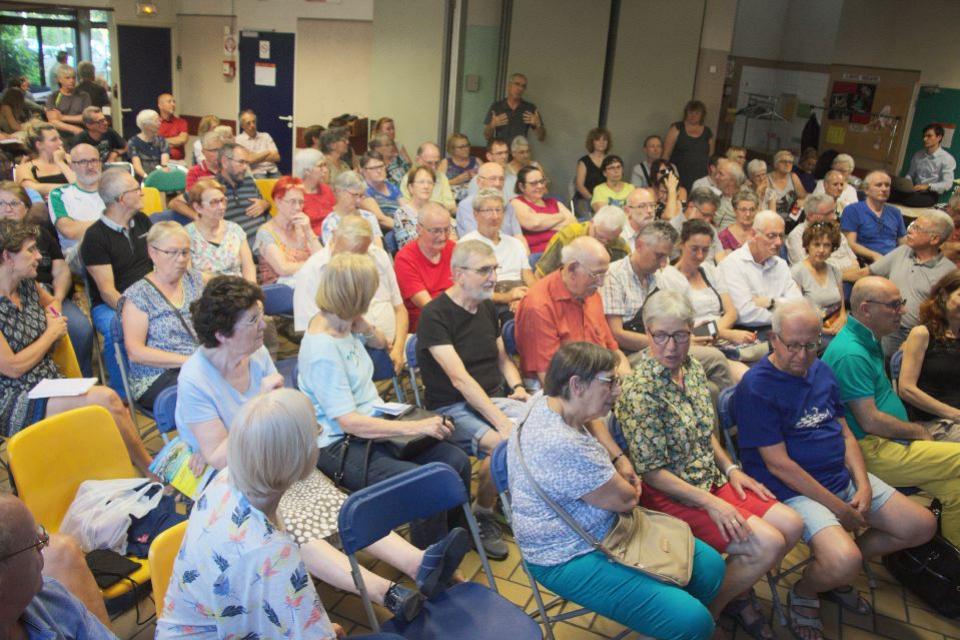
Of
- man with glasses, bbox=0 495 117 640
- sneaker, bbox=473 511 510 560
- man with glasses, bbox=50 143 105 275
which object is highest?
man with glasses, bbox=50 143 105 275

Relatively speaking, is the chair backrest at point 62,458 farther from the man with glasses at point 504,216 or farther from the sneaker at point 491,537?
the man with glasses at point 504,216

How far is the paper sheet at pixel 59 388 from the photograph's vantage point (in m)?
3.24

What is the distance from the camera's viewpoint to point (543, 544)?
254 cm

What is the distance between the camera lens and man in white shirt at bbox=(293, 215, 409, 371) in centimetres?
402

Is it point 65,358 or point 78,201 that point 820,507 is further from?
point 78,201

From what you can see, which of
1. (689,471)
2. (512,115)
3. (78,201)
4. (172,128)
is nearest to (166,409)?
(689,471)

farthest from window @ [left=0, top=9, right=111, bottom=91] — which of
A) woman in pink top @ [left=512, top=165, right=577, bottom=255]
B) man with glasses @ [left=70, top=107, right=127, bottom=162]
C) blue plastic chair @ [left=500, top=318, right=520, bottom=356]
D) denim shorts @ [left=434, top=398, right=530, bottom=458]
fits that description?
denim shorts @ [left=434, top=398, right=530, bottom=458]

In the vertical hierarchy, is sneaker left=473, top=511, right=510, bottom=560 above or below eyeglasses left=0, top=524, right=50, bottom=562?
below

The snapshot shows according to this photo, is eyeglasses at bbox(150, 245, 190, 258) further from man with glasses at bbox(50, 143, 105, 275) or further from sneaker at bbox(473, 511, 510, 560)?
sneaker at bbox(473, 511, 510, 560)

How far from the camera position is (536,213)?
5934 millimetres

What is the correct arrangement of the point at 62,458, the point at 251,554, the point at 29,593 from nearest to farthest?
the point at 29,593 → the point at 251,554 → the point at 62,458

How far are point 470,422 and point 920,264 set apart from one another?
11.1 feet

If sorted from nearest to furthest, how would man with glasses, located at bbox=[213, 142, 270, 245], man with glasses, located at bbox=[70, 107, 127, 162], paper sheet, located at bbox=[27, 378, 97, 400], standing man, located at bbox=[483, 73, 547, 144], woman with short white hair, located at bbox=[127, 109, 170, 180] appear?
paper sheet, located at bbox=[27, 378, 97, 400], man with glasses, located at bbox=[213, 142, 270, 245], man with glasses, located at bbox=[70, 107, 127, 162], woman with short white hair, located at bbox=[127, 109, 170, 180], standing man, located at bbox=[483, 73, 547, 144]

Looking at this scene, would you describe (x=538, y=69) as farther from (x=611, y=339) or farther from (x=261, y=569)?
(x=261, y=569)
